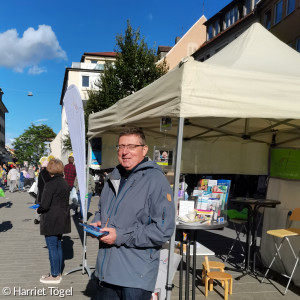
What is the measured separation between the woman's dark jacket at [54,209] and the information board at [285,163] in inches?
137

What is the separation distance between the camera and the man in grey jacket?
85.7 inches

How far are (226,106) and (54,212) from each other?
277 cm

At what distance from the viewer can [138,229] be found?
220 cm

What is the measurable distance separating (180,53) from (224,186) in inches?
1326

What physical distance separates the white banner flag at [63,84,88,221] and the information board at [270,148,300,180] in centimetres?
322

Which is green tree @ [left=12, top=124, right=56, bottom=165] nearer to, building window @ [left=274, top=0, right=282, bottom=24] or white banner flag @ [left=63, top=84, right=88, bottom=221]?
building window @ [left=274, top=0, right=282, bottom=24]

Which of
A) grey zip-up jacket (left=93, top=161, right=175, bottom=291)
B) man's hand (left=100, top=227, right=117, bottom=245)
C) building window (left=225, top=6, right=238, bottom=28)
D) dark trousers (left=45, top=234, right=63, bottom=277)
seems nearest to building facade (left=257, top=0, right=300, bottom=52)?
building window (left=225, top=6, right=238, bottom=28)

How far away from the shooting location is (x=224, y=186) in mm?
4043

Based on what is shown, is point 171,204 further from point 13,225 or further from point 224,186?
point 13,225

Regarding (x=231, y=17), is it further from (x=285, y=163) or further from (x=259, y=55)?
(x=259, y=55)

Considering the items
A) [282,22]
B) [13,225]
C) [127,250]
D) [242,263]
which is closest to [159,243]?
Result: [127,250]

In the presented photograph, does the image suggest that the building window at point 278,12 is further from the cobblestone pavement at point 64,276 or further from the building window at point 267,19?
the cobblestone pavement at point 64,276

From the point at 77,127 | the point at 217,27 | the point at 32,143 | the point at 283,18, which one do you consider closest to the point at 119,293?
the point at 77,127

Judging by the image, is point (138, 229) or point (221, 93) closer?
point (138, 229)
